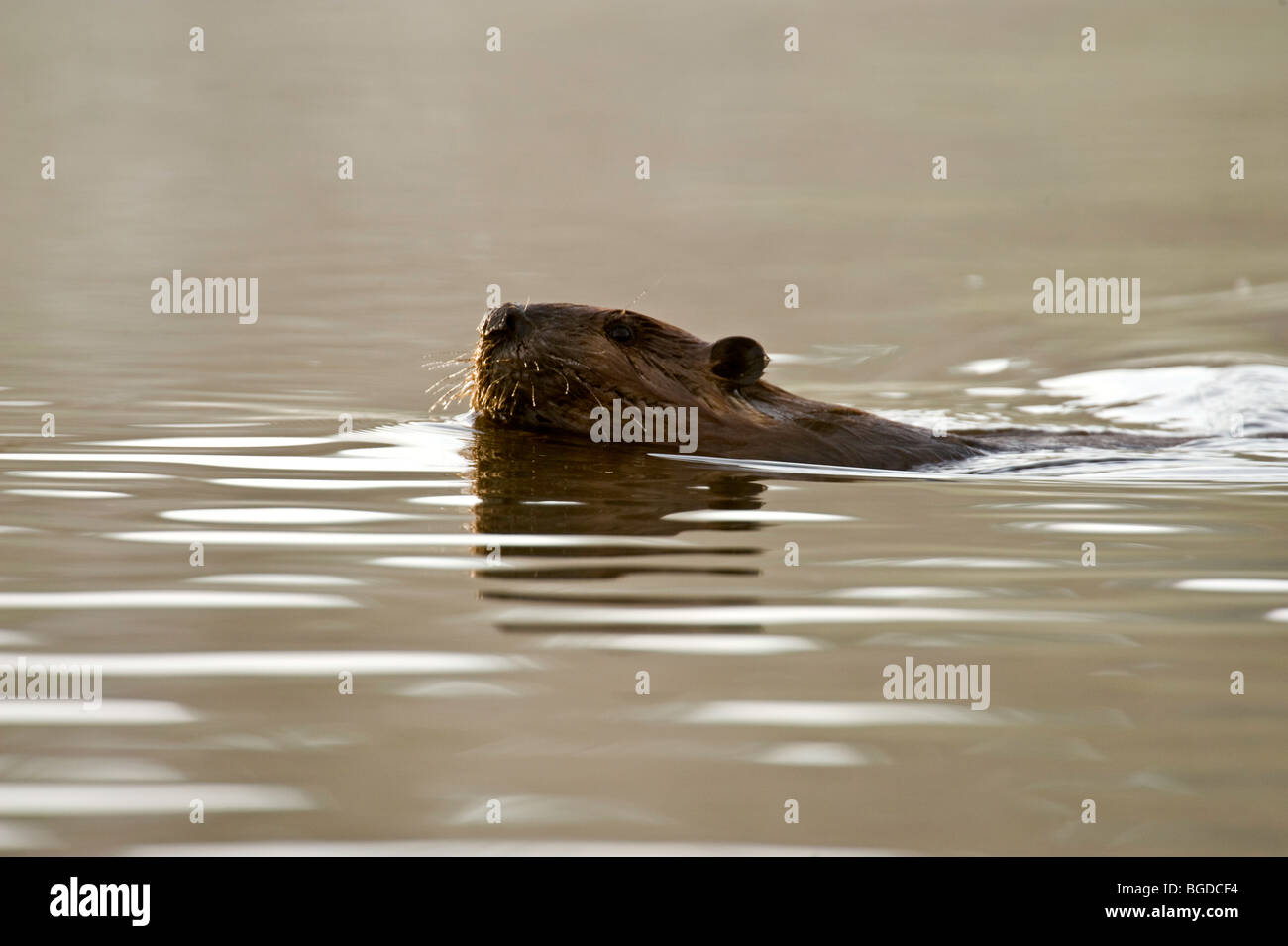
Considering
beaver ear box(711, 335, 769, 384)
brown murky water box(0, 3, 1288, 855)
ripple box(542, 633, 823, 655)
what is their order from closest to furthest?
1. brown murky water box(0, 3, 1288, 855)
2. ripple box(542, 633, 823, 655)
3. beaver ear box(711, 335, 769, 384)

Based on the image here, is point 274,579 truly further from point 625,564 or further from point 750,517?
point 750,517

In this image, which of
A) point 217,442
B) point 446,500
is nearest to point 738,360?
point 446,500

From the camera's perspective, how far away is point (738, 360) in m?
7.93

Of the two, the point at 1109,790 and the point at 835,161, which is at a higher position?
the point at 835,161

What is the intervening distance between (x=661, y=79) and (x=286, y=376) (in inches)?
972

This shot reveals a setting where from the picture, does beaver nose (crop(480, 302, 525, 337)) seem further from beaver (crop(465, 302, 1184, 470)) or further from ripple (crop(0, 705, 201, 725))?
ripple (crop(0, 705, 201, 725))

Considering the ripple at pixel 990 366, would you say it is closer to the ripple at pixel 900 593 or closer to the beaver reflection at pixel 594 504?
the beaver reflection at pixel 594 504

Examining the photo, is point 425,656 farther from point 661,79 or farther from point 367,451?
point 661,79

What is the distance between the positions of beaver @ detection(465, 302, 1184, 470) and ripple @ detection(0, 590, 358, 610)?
2.50m

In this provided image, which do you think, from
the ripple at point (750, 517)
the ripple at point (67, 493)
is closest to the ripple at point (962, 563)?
the ripple at point (750, 517)

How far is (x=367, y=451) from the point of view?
7922 mm

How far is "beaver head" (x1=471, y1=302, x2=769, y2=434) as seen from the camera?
7.51 m

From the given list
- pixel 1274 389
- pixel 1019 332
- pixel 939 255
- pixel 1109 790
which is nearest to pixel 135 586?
pixel 1109 790

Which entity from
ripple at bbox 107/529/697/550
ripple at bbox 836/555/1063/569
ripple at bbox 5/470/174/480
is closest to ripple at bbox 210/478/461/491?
ripple at bbox 5/470/174/480
